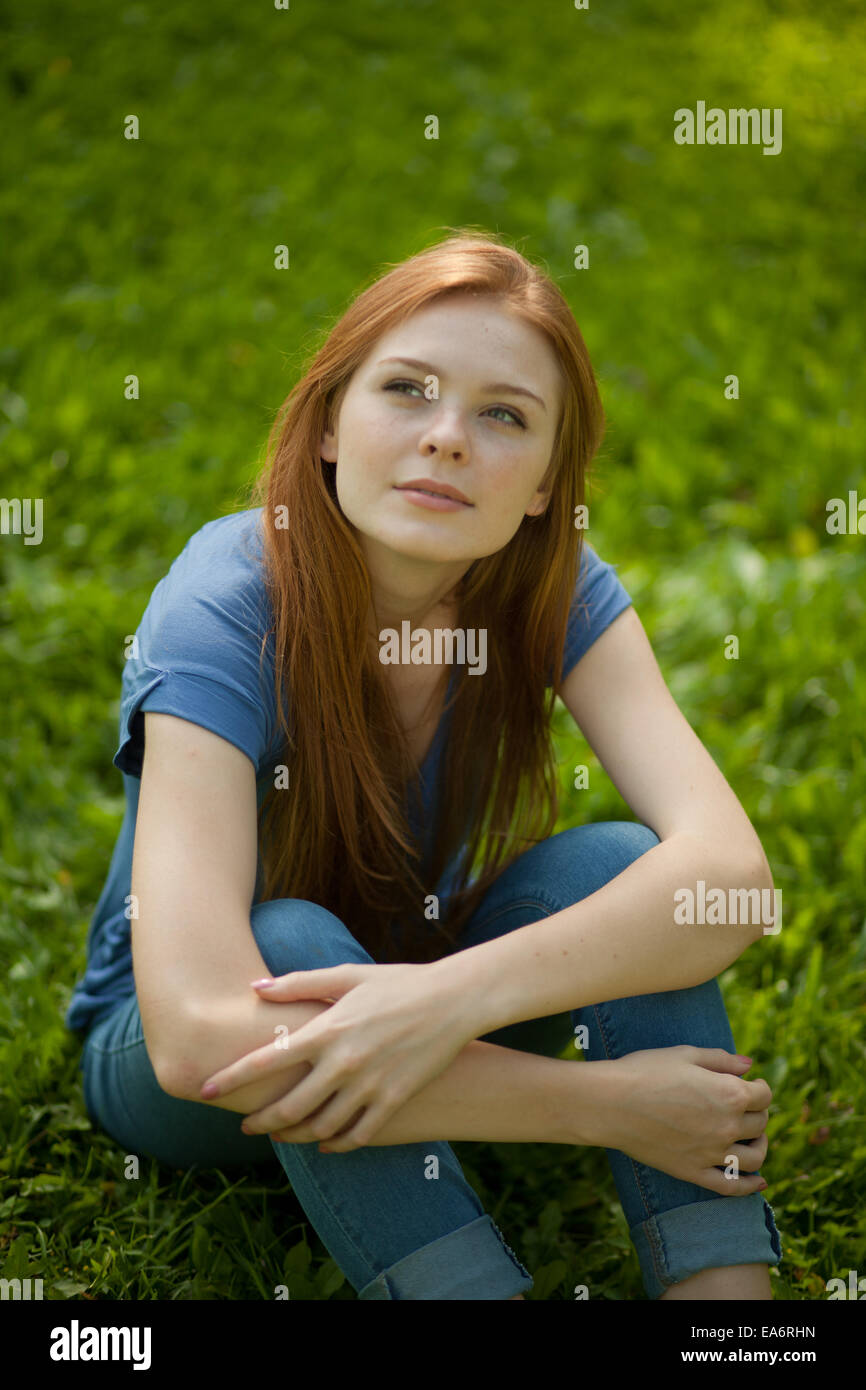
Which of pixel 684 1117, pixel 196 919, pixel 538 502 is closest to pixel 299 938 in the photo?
pixel 196 919

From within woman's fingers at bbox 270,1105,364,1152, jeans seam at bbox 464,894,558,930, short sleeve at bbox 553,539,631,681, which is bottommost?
woman's fingers at bbox 270,1105,364,1152

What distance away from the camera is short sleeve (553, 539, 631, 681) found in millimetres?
2203

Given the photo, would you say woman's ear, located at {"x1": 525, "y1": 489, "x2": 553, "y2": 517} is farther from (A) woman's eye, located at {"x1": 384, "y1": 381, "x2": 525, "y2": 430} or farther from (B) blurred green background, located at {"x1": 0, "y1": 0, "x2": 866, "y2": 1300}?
(B) blurred green background, located at {"x1": 0, "y1": 0, "x2": 866, "y2": 1300}

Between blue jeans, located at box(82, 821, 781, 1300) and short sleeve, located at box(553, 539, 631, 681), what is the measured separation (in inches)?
12.8

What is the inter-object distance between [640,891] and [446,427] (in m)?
0.74


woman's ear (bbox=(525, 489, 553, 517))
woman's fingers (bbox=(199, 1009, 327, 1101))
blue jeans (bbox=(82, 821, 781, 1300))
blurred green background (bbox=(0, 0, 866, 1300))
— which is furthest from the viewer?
blurred green background (bbox=(0, 0, 866, 1300))

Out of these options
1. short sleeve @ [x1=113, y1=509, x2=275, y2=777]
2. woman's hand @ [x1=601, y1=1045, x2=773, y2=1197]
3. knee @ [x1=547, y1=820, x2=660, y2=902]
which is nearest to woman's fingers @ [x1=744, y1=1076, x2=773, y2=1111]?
woman's hand @ [x1=601, y1=1045, x2=773, y2=1197]

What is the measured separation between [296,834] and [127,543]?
2101 mm

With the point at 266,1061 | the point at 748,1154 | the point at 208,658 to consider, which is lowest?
the point at 748,1154

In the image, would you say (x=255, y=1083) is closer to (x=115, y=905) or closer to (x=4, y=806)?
(x=115, y=905)

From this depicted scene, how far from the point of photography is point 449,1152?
184cm

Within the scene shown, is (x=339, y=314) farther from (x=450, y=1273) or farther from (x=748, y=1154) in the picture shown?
(x=450, y=1273)

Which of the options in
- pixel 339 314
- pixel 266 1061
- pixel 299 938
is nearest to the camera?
pixel 266 1061

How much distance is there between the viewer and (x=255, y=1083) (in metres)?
1.68
